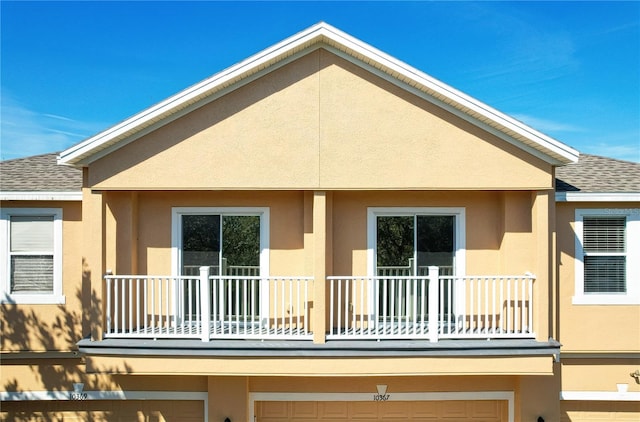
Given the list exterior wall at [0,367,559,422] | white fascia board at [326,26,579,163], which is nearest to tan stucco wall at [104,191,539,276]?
white fascia board at [326,26,579,163]

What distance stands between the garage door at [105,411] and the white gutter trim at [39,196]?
15.0ft

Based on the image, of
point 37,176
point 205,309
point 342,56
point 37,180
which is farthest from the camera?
point 37,176

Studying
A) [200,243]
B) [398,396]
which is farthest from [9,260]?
[398,396]

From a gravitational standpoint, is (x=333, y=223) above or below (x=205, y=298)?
above

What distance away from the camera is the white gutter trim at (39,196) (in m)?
9.37

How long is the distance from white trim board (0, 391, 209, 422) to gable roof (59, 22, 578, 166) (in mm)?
5085

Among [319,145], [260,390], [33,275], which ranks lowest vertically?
[260,390]

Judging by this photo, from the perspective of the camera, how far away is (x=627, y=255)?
31.3ft

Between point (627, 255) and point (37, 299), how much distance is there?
12.7 m

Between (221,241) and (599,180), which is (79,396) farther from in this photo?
(599,180)

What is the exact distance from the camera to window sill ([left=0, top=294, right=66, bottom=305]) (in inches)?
379

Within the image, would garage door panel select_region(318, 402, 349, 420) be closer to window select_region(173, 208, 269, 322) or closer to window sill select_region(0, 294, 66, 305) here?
window select_region(173, 208, 269, 322)

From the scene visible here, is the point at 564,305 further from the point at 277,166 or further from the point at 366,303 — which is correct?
the point at 277,166

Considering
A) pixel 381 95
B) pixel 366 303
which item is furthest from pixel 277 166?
pixel 366 303
